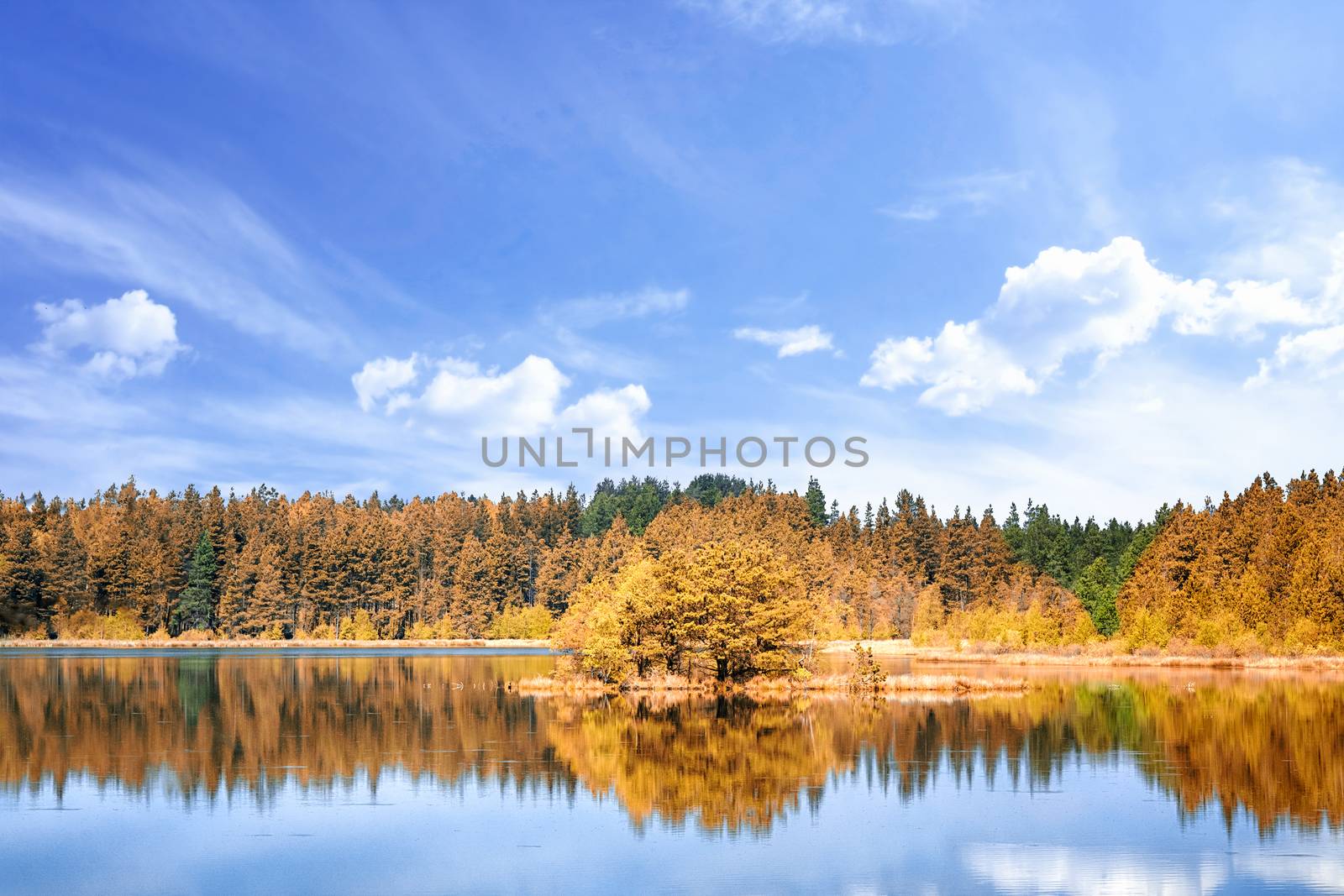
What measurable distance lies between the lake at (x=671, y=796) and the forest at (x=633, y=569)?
21525 millimetres

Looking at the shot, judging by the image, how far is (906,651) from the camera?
12088 cm

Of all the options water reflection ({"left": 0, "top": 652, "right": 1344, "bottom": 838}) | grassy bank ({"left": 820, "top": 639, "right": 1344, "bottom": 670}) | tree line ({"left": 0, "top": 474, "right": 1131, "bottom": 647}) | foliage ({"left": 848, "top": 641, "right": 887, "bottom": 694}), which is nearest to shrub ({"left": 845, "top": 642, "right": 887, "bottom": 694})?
foliage ({"left": 848, "top": 641, "right": 887, "bottom": 694})

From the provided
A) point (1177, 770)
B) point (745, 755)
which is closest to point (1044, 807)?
point (1177, 770)

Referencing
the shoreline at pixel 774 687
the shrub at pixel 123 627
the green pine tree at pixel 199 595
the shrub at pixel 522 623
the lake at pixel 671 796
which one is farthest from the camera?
the shrub at pixel 522 623

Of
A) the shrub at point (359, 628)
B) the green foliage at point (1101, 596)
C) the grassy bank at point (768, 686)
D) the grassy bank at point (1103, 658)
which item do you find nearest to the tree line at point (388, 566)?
the shrub at point (359, 628)

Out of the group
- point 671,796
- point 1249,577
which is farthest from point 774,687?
point 1249,577

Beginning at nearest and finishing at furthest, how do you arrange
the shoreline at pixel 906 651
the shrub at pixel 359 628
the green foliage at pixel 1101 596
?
1. the shoreline at pixel 906 651
2. the green foliage at pixel 1101 596
3. the shrub at pixel 359 628

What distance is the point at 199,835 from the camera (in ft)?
79.7

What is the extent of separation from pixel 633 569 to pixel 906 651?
64.9 meters

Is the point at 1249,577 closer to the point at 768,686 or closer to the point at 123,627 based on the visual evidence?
the point at 768,686

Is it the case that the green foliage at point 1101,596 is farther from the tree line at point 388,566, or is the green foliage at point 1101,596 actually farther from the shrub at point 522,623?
the shrub at point 522,623

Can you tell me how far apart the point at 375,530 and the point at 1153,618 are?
4118 inches

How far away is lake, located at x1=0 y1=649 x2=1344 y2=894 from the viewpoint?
21.1 meters

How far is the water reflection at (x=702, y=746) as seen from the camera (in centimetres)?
2869
